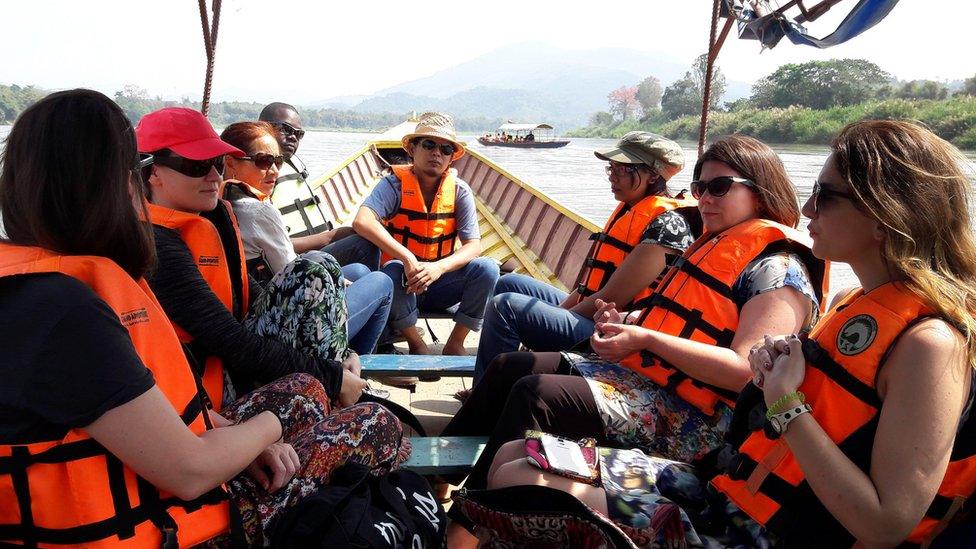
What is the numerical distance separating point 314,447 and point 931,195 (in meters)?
1.40

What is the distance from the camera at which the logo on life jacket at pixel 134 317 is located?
125cm

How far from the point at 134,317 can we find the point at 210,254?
0.72 meters

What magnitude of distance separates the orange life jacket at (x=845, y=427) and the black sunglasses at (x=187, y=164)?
1578 mm

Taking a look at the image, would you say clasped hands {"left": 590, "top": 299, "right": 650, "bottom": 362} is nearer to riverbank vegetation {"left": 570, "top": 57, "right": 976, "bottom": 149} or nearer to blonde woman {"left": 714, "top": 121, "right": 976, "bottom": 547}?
blonde woman {"left": 714, "top": 121, "right": 976, "bottom": 547}

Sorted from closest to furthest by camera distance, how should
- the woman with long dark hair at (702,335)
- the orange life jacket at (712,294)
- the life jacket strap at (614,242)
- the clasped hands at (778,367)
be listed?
1. the clasped hands at (778,367)
2. the woman with long dark hair at (702,335)
3. the orange life jacket at (712,294)
4. the life jacket strap at (614,242)

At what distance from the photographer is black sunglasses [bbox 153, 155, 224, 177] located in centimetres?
192

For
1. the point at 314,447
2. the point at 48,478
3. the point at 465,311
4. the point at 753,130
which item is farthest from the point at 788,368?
the point at 753,130

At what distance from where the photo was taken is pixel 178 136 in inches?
74.9

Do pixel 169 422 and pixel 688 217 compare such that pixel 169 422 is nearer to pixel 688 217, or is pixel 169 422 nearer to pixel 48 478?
pixel 48 478

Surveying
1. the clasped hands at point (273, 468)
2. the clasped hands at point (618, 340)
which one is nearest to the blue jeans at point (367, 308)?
the clasped hands at point (618, 340)

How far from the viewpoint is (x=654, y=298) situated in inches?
87.2

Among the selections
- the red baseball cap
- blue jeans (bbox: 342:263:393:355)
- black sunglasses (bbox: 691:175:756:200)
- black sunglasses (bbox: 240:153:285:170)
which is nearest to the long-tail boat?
black sunglasses (bbox: 240:153:285:170)

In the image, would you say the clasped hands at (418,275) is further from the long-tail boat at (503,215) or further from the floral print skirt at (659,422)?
the floral print skirt at (659,422)

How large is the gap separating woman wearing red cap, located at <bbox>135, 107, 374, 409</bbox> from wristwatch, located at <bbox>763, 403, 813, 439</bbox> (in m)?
1.25
